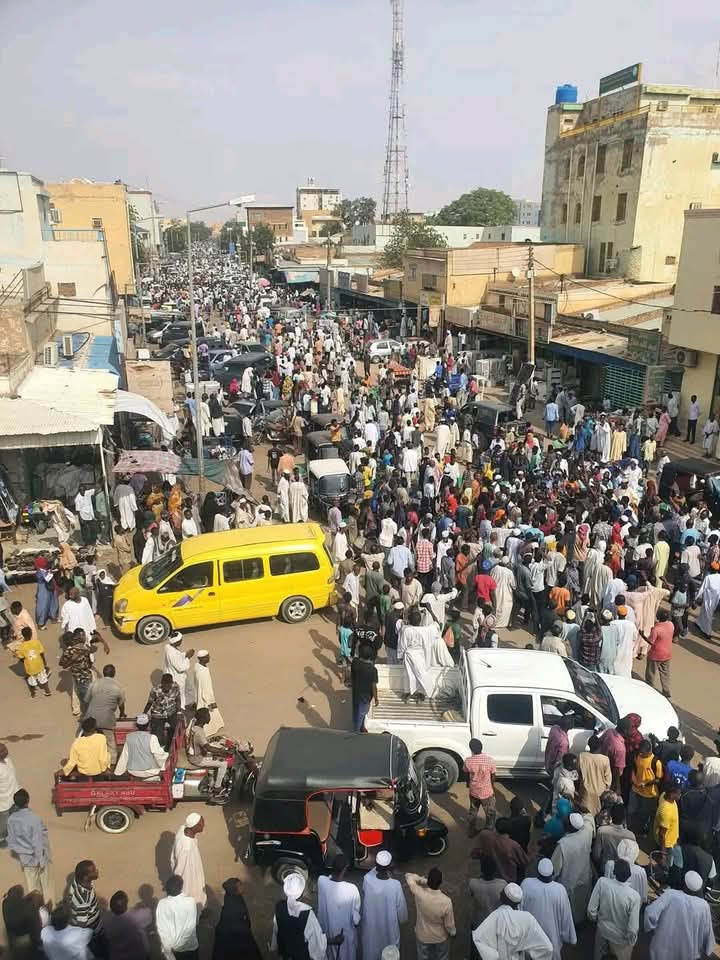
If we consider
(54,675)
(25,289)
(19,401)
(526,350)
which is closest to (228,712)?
(54,675)

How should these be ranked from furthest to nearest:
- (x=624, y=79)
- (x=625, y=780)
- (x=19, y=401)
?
(x=624, y=79)
(x=19, y=401)
(x=625, y=780)

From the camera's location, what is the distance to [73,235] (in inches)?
1177

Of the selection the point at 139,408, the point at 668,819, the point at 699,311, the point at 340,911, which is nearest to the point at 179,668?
the point at 340,911

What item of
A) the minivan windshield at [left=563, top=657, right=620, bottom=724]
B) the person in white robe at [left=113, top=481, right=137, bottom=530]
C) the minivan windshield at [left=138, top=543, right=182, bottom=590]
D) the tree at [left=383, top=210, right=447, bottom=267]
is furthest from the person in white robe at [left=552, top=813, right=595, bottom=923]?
the tree at [left=383, top=210, right=447, bottom=267]

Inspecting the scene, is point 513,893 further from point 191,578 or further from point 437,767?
point 191,578

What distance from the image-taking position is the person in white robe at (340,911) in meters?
5.16

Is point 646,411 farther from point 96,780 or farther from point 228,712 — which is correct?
point 96,780

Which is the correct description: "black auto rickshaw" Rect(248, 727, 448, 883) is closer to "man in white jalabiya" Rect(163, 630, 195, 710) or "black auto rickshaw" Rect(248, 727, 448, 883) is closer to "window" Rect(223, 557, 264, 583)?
"man in white jalabiya" Rect(163, 630, 195, 710)

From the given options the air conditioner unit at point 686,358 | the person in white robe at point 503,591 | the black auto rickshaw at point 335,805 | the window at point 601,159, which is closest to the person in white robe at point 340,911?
the black auto rickshaw at point 335,805

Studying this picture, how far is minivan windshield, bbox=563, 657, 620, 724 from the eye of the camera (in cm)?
728

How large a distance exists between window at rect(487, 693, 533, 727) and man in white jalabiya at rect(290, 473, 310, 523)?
7.44 metres

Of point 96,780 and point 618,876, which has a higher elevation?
point 618,876

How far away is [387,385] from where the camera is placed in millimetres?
23719

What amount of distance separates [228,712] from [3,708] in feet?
9.54
